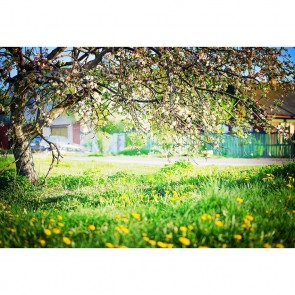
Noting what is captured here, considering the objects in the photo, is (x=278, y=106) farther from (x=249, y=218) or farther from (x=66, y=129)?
(x=66, y=129)

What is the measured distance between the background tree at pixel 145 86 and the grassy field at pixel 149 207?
0.42 meters

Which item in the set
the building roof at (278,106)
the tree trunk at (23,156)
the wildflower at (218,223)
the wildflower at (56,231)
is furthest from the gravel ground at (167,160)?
the wildflower at (56,231)

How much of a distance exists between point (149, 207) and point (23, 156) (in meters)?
1.79

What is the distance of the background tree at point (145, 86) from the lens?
12.6ft

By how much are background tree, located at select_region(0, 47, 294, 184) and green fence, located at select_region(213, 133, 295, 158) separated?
0.52ft

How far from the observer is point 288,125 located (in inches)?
155

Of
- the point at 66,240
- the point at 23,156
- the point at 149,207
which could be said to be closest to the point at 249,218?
the point at 149,207

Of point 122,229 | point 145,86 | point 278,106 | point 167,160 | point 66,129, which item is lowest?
point 122,229

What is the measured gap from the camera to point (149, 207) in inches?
131

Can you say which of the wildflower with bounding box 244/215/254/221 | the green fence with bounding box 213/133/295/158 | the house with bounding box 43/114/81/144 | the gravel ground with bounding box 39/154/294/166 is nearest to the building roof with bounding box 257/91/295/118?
the green fence with bounding box 213/133/295/158

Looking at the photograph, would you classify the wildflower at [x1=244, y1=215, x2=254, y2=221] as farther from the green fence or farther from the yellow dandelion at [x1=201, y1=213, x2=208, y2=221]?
the green fence

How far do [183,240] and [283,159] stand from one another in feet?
6.25
